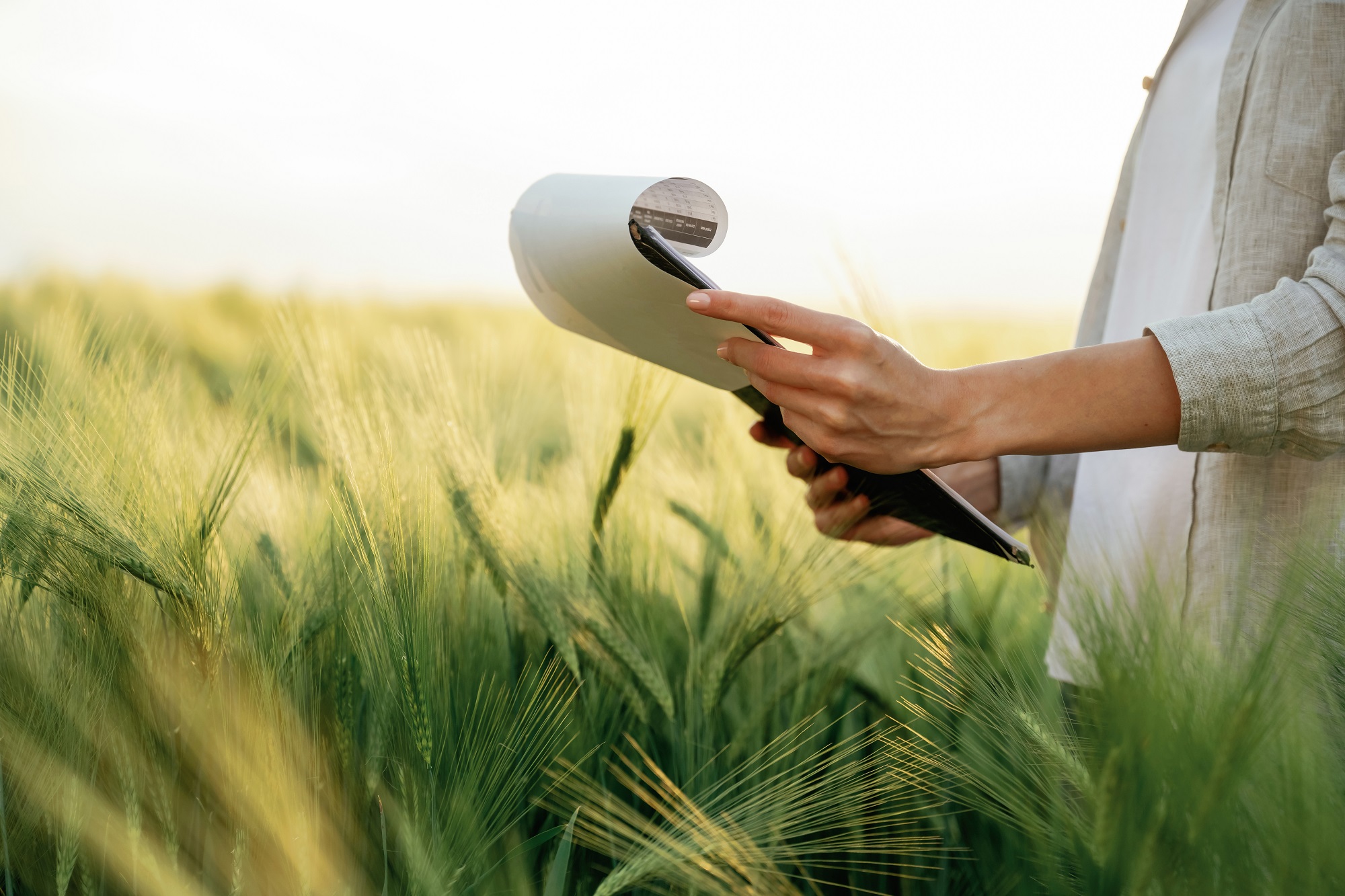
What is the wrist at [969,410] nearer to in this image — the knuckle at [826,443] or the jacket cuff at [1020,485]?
the knuckle at [826,443]

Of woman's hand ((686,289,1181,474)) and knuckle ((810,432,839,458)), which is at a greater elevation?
woman's hand ((686,289,1181,474))

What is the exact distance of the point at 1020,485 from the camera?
2.93 ft

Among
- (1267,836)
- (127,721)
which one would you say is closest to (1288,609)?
(1267,836)

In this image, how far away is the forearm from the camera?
1.75ft

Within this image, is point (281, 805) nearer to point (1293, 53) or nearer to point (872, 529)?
point (872, 529)

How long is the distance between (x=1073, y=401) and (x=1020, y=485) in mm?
379

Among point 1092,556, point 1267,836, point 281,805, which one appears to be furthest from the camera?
point 1092,556

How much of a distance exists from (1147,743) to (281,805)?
441mm

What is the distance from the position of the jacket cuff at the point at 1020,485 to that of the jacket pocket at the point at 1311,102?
1.14 feet

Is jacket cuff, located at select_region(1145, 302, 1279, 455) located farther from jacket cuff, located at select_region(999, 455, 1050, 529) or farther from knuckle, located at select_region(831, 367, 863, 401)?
jacket cuff, located at select_region(999, 455, 1050, 529)

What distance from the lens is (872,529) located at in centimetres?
78

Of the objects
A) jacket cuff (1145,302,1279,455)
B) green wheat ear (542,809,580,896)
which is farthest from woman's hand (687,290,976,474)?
green wheat ear (542,809,580,896)

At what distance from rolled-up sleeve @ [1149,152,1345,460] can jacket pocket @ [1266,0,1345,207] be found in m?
0.06

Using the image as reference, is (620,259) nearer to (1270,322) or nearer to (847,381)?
(847,381)
